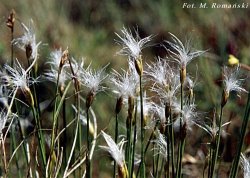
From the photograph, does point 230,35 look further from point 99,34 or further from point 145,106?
point 145,106

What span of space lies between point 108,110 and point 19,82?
1.28m

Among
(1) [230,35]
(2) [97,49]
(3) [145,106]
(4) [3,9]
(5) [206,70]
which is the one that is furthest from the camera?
(4) [3,9]

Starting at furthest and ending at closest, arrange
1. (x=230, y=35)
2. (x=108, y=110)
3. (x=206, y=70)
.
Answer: (x=230, y=35) → (x=108, y=110) → (x=206, y=70)

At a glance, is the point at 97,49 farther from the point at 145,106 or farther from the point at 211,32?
the point at 145,106

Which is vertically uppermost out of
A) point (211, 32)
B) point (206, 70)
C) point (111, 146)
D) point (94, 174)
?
point (211, 32)

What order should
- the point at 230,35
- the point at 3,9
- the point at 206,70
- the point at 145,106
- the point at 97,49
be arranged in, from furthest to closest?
the point at 3,9
the point at 97,49
the point at 230,35
the point at 206,70
the point at 145,106

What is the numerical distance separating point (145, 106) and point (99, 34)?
5.63ft

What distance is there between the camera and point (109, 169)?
1896mm

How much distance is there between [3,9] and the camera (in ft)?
10.0

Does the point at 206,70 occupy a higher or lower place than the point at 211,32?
lower

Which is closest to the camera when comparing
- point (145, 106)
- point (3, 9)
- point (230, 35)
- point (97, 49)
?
point (145, 106)

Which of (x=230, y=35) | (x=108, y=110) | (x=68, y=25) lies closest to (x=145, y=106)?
(x=108, y=110)

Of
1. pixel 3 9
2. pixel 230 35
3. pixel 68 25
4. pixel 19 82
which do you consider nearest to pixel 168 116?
pixel 19 82

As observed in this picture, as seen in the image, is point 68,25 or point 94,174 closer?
point 94,174
